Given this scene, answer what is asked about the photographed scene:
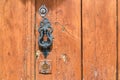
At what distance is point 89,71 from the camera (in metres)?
2.27

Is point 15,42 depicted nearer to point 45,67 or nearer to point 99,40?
point 45,67

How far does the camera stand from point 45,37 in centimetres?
229

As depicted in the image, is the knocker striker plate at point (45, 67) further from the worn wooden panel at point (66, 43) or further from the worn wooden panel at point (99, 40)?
the worn wooden panel at point (99, 40)

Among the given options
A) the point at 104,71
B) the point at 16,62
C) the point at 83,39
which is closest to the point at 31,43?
the point at 16,62

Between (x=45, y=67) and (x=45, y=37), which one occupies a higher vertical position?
(x=45, y=37)

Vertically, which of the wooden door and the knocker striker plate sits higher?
the wooden door

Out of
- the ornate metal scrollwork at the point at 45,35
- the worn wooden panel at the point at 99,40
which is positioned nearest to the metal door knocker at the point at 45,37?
the ornate metal scrollwork at the point at 45,35

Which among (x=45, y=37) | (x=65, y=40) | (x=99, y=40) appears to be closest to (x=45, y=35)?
(x=45, y=37)

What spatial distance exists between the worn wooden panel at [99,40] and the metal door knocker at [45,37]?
0.70ft

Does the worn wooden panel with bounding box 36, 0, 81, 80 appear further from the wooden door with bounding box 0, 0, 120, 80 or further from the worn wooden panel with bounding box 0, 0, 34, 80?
the worn wooden panel with bounding box 0, 0, 34, 80

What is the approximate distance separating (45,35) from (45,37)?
0.01 m

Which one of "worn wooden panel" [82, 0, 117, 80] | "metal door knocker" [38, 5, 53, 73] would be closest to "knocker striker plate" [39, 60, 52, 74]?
"metal door knocker" [38, 5, 53, 73]

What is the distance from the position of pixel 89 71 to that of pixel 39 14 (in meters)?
0.47

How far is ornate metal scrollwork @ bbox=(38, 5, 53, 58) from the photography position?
2.28 metres
